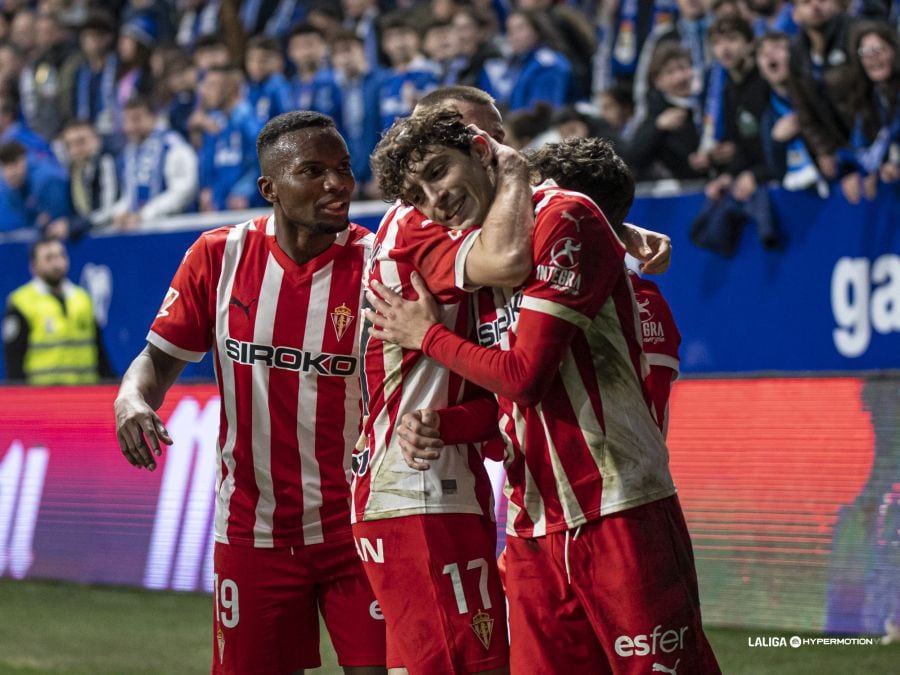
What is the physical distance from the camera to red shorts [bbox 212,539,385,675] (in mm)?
3699

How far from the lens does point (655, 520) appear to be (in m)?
2.95

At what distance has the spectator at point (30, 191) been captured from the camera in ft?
45.8

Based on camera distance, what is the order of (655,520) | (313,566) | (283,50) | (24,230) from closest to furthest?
(655,520) < (313,566) < (283,50) < (24,230)

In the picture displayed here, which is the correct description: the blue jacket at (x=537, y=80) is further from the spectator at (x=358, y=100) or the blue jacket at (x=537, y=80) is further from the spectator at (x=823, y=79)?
the spectator at (x=823, y=79)

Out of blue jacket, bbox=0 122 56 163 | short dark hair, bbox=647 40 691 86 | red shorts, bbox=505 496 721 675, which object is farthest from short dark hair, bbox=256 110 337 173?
blue jacket, bbox=0 122 56 163

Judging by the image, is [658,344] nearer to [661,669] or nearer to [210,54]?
[661,669]

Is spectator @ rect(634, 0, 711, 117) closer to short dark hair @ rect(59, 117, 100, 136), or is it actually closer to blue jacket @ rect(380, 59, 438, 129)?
blue jacket @ rect(380, 59, 438, 129)

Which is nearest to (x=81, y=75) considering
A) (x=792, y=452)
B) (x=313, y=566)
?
(x=792, y=452)

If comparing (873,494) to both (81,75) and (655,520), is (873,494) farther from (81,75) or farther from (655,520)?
(81,75)

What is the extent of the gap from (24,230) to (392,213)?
465 inches

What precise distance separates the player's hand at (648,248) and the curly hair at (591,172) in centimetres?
24

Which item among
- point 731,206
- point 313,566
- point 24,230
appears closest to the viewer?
point 313,566

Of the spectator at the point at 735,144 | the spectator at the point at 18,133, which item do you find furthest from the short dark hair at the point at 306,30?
the spectator at the point at 735,144

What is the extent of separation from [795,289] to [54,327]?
283 inches
